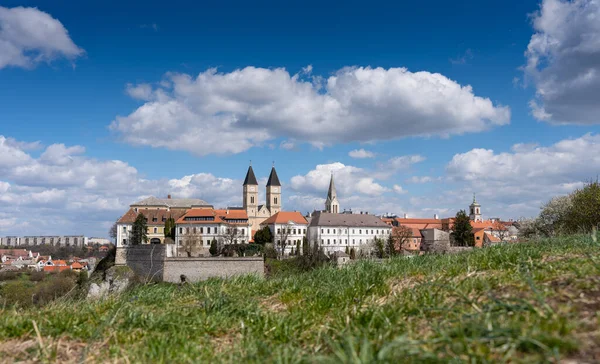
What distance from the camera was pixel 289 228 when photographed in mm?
90000

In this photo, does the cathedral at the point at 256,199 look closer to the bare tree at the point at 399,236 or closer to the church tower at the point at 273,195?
the church tower at the point at 273,195

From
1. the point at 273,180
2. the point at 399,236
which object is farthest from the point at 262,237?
the point at 273,180

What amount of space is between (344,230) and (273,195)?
25.1 metres

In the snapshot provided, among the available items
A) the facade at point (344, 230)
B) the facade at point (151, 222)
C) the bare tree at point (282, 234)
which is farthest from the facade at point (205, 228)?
the facade at point (344, 230)

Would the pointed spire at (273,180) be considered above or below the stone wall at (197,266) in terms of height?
above

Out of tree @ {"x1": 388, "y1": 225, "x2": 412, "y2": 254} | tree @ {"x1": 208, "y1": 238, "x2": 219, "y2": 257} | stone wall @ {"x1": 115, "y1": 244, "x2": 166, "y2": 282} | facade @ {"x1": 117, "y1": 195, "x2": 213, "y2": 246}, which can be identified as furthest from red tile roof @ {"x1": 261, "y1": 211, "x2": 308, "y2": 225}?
stone wall @ {"x1": 115, "y1": 244, "x2": 166, "y2": 282}

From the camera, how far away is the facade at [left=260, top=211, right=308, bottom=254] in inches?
3418

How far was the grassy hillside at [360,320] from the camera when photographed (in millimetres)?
2918

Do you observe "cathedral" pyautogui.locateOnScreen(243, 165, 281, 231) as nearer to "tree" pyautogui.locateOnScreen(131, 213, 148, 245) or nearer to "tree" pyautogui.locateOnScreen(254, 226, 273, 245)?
"tree" pyautogui.locateOnScreen(254, 226, 273, 245)

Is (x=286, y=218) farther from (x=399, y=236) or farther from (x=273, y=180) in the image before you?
(x=399, y=236)

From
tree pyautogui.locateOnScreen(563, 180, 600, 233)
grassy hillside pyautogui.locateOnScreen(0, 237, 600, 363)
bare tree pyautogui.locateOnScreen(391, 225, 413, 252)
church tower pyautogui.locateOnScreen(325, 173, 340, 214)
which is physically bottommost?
bare tree pyautogui.locateOnScreen(391, 225, 413, 252)

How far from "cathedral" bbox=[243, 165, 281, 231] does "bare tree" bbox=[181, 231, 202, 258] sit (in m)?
29.6

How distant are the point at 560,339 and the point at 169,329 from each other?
3.22 meters

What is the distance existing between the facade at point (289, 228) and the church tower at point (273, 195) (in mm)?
17615
